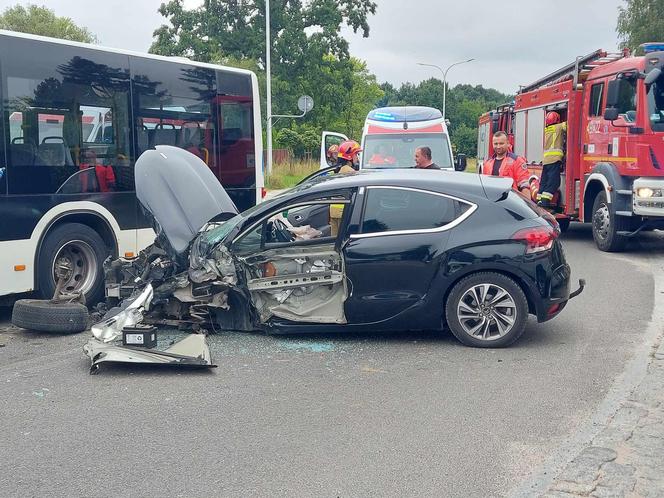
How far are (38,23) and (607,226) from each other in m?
46.9

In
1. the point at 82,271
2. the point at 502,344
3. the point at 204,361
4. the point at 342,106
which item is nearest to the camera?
the point at 204,361

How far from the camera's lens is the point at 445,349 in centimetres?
706

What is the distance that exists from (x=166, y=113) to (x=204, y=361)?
466cm

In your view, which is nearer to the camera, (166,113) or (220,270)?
(220,270)

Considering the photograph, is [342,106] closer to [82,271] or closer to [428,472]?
[82,271]

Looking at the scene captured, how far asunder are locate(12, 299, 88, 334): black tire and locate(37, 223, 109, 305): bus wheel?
2.63 ft

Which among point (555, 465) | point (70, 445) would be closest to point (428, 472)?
point (555, 465)

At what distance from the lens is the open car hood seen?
7441 millimetres

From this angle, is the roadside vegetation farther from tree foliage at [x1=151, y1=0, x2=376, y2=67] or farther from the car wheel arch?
the car wheel arch

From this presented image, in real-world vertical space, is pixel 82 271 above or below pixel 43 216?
below

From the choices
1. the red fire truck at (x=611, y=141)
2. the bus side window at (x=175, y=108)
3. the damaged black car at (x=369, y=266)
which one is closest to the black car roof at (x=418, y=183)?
the damaged black car at (x=369, y=266)

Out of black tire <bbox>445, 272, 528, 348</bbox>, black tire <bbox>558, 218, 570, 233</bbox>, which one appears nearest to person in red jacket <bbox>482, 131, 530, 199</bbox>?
black tire <bbox>445, 272, 528, 348</bbox>

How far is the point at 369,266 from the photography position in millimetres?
7094

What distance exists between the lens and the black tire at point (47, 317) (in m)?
7.61
